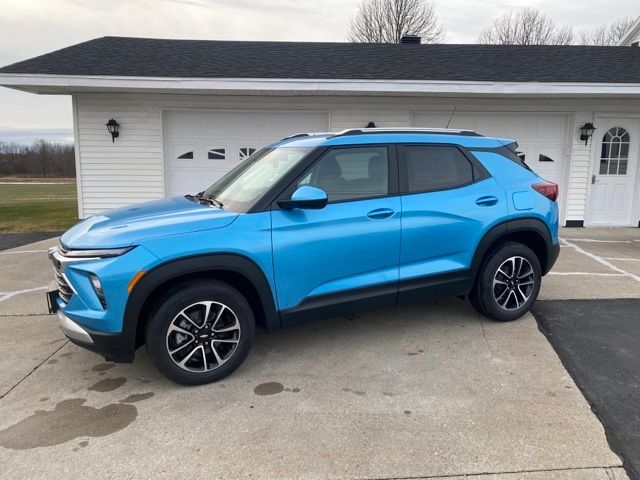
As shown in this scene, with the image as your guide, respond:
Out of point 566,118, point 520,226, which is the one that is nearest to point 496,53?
point 566,118

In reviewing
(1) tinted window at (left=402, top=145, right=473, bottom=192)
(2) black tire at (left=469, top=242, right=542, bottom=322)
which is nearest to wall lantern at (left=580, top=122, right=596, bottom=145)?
(2) black tire at (left=469, top=242, right=542, bottom=322)

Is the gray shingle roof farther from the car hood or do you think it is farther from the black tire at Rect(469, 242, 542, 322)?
the car hood

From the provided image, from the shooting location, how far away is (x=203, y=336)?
333cm

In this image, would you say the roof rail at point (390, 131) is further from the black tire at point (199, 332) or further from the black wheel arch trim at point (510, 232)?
the black tire at point (199, 332)

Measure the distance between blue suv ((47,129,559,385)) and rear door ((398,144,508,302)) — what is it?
11 millimetres

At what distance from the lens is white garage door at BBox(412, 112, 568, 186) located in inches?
389

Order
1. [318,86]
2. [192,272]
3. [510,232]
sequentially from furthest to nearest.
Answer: [318,86] → [510,232] → [192,272]

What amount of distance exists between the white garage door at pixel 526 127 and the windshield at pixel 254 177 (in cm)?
654

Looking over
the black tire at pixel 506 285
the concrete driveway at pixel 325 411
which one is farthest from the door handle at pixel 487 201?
the concrete driveway at pixel 325 411

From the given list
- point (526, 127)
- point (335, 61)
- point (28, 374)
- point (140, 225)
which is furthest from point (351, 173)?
point (526, 127)

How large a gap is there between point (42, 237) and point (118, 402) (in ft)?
25.8

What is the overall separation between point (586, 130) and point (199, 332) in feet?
31.2

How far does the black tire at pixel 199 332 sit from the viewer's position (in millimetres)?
3199

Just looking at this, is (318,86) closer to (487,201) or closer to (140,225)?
(487,201)
